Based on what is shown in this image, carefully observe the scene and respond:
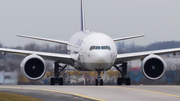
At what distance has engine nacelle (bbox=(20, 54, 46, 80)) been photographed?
88.3ft

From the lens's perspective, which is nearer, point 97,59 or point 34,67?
point 97,59

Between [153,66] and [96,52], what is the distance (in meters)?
4.14

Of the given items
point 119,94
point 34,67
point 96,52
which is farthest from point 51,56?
point 119,94

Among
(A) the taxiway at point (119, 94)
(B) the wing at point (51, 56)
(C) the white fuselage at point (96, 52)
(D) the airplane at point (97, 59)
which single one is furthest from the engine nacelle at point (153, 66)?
(A) the taxiway at point (119, 94)

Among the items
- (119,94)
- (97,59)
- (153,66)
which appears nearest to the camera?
(119,94)

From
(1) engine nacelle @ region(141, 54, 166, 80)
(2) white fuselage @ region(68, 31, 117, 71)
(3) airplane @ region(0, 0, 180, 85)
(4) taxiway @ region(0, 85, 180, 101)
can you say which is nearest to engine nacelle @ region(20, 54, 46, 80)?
(3) airplane @ region(0, 0, 180, 85)

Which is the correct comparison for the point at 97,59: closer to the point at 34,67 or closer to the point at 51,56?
the point at 34,67

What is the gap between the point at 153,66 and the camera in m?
27.6

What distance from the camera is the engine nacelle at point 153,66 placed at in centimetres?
2733

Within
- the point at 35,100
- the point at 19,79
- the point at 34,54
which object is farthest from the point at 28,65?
the point at 35,100

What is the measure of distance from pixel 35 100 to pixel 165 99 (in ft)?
15.2

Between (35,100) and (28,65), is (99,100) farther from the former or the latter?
(28,65)

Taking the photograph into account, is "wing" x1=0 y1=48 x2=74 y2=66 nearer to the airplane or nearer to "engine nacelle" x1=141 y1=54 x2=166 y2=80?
the airplane

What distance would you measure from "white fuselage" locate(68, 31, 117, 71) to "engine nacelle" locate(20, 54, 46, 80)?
2942mm
